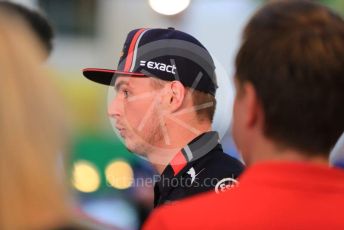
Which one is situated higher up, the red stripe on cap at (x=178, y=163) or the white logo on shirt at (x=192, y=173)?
the red stripe on cap at (x=178, y=163)

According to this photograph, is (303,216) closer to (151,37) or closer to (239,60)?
(239,60)

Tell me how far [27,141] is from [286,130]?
572 millimetres

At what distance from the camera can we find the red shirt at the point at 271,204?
5.00 feet

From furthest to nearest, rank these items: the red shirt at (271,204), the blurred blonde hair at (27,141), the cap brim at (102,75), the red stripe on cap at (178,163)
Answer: the cap brim at (102,75) → the red stripe on cap at (178,163) → the red shirt at (271,204) → the blurred blonde hair at (27,141)

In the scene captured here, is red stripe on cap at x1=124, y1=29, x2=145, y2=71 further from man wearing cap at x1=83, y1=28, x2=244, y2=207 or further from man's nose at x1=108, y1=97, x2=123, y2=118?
man's nose at x1=108, y1=97, x2=123, y2=118

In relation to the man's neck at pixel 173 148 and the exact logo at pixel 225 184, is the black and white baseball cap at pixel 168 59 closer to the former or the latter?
the man's neck at pixel 173 148

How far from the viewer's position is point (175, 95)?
243cm

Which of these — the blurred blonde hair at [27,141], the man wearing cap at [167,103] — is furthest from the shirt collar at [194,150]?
the blurred blonde hair at [27,141]

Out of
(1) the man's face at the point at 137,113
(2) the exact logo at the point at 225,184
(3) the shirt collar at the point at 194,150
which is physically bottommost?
(2) the exact logo at the point at 225,184

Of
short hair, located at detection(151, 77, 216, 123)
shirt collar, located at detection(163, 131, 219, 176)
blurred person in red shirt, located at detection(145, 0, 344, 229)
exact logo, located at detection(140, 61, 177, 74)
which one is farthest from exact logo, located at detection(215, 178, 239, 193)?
blurred person in red shirt, located at detection(145, 0, 344, 229)

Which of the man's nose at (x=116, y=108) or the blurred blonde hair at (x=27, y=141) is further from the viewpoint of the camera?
the man's nose at (x=116, y=108)

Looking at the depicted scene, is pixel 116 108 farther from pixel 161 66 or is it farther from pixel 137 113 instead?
pixel 161 66

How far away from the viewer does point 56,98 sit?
4.47ft

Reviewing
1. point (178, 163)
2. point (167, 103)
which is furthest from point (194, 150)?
point (167, 103)
